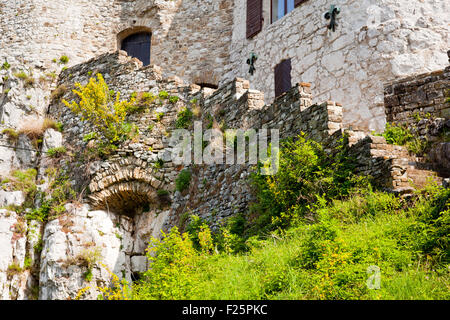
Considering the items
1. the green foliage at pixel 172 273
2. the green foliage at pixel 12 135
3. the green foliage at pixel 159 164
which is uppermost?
the green foliage at pixel 12 135

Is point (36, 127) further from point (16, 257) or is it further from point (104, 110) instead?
point (16, 257)

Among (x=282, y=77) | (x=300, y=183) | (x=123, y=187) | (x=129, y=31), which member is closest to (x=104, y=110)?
(x=123, y=187)

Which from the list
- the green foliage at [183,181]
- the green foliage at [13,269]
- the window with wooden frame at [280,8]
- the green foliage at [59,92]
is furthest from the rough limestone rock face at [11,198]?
the window with wooden frame at [280,8]

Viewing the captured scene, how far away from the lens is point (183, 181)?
11.0 metres

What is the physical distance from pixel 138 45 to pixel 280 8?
18.0 ft

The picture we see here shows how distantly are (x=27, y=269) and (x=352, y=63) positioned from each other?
331 inches

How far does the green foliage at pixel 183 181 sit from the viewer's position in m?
11.0

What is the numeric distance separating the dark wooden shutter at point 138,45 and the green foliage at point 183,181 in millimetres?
7065

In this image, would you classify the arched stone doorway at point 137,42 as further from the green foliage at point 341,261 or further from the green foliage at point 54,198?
the green foliage at point 341,261

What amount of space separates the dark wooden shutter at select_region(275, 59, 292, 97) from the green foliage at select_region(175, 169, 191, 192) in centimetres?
341

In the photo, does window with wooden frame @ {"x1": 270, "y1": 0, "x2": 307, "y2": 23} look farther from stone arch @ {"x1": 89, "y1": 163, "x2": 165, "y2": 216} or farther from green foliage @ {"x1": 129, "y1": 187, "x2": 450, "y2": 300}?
green foliage @ {"x1": 129, "y1": 187, "x2": 450, "y2": 300}

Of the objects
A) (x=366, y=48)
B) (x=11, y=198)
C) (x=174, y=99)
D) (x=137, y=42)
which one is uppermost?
(x=137, y=42)

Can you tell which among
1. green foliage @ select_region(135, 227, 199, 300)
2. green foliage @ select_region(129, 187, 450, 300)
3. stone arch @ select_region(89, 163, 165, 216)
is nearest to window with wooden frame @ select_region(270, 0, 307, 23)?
stone arch @ select_region(89, 163, 165, 216)
